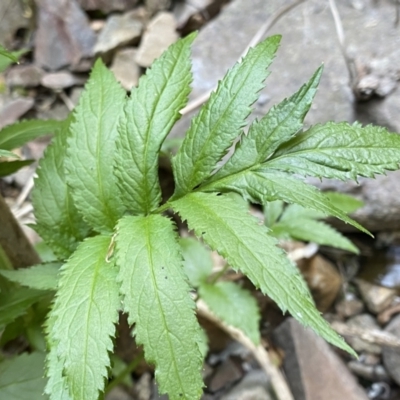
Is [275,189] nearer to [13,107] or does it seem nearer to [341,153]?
[341,153]

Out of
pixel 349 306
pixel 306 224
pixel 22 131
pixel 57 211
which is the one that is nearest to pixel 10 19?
pixel 22 131

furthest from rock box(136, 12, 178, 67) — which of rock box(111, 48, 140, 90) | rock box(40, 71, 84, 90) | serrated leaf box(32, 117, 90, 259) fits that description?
serrated leaf box(32, 117, 90, 259)

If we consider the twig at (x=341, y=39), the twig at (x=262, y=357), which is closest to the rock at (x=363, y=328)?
the twig at (x=262, y=357)

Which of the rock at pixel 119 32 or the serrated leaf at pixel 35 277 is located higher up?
the rock at pixel 119 32

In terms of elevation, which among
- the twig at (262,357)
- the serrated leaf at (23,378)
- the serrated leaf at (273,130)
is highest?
the serrated leaf at (273,130)

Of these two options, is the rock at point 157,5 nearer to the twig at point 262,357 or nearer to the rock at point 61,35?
the rock at point 61,35

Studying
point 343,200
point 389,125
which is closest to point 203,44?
point 389,125
